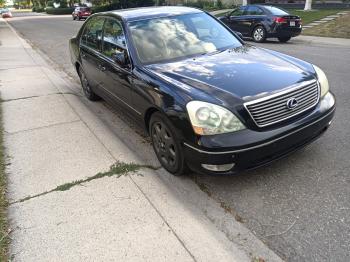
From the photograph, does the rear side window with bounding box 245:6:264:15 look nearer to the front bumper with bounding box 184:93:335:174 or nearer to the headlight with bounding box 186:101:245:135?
the front bumper with bounding box 184:93:335:174

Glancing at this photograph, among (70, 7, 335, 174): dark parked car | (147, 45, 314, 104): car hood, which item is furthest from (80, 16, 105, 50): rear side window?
(147, 45, 314, 104): car hood

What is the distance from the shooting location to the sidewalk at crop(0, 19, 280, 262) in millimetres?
2793

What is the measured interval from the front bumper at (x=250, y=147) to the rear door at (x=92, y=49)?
2760mm

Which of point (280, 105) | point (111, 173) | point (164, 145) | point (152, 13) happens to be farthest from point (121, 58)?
point (280, 105)

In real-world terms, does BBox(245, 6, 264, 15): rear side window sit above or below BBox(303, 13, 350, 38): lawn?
above

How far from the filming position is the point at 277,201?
129 inches

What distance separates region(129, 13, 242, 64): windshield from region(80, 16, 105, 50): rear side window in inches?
44.2

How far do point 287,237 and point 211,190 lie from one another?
93cm

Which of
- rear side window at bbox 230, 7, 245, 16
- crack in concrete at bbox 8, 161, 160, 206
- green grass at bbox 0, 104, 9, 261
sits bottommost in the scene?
crack in concrete at bbox 8, 161, 160, 206

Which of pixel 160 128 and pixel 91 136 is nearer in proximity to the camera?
pixel 160 128

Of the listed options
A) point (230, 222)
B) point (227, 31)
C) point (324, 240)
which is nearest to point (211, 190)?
point (230, 222)

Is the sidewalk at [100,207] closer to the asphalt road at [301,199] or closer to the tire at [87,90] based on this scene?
the asphalt road at [301,199]

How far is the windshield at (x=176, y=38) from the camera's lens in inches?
168

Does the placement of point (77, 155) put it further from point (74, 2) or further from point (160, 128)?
point (74, 2)
